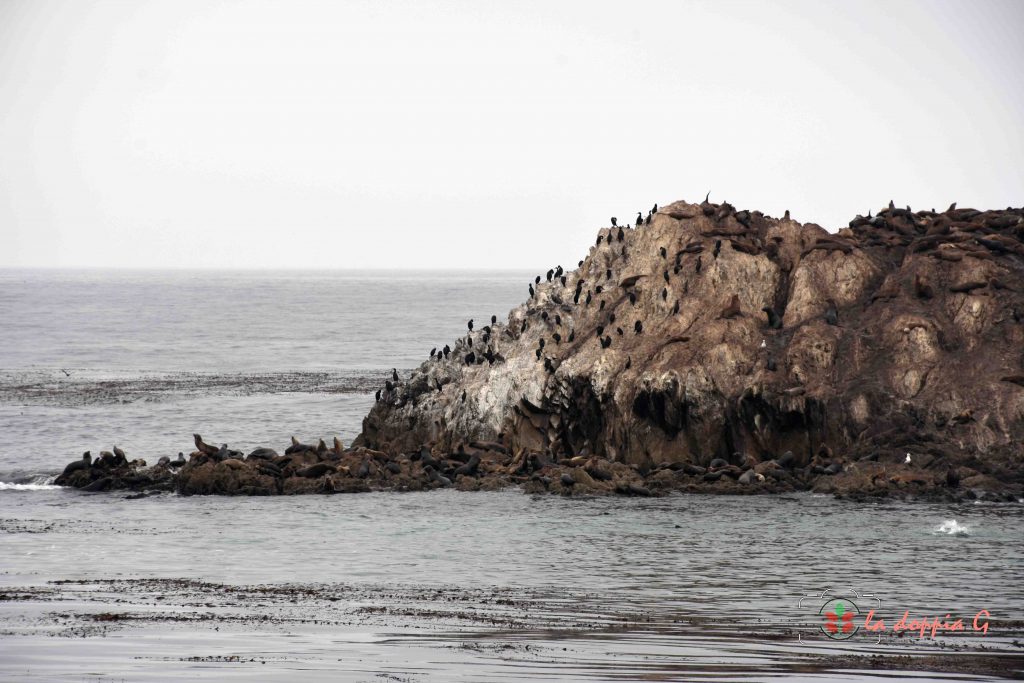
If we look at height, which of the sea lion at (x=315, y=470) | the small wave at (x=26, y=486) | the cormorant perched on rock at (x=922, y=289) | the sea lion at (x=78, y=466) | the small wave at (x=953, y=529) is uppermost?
the cormorant perched on rock at (x=922, y=289)

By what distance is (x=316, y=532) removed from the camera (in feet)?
110

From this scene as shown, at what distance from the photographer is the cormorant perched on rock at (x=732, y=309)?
43.0m

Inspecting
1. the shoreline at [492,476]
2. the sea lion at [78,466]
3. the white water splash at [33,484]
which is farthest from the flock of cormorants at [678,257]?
the white water splash at [33,484]

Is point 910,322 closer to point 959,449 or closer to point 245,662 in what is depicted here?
point 959,449

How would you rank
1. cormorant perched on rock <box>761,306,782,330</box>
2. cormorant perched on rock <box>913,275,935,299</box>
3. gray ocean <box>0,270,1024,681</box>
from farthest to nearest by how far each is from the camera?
cormorant perched on rock <box>761,306,782,330</box>
cormorant perched on rock <box>913,275,935,299</box>
gray ocean <box>0,270,1024,681</box>

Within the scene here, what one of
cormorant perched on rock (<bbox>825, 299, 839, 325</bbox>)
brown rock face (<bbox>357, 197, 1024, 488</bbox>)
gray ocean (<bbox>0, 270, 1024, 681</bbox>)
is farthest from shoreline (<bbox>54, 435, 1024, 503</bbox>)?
cormorant perched on rock (<bbox>825, 299, 839, 325</bbox>)

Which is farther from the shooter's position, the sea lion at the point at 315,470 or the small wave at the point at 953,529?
the sea lion at the point at 315,470

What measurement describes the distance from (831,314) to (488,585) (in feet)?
66.1

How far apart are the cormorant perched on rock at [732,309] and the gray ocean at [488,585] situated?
794 centimetres

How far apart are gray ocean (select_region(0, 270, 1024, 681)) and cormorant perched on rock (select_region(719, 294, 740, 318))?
7937 mm

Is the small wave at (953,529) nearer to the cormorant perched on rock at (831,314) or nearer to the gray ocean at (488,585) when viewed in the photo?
the gray ocean at (488,585)

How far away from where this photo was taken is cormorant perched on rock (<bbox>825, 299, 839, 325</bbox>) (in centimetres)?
4275

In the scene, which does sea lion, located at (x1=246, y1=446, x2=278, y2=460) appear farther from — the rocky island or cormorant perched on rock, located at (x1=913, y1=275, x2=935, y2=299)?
cormorant perched on rock, located at (x1=913, y1=275, x2=935, y2=299)

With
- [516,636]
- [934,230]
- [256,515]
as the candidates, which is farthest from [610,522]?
[934,230]
